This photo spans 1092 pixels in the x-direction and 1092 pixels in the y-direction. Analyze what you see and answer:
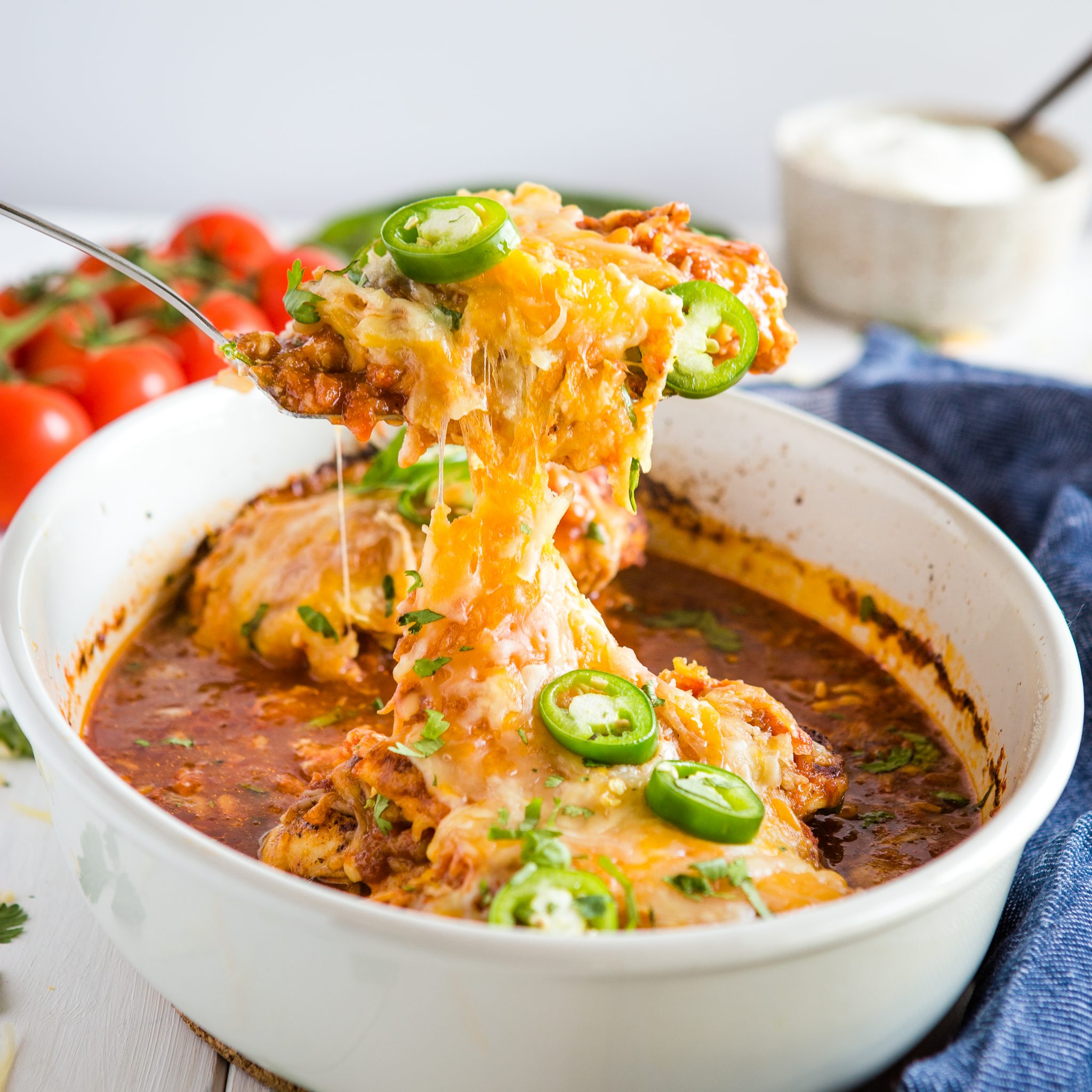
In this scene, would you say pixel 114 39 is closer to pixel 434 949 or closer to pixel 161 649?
pixel 161 649

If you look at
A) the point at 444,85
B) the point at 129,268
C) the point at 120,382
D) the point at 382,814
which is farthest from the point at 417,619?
the point at 444,85

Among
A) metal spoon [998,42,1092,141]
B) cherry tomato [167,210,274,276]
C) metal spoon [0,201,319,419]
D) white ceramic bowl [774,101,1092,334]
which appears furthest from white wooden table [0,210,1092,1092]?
metal spoon [998,42,1092,141]

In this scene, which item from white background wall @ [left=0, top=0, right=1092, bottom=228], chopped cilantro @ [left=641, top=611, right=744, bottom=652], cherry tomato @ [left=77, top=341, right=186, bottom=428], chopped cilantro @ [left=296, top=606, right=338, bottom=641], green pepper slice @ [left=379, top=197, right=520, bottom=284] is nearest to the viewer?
green pepper slice @ [left=379, top=197, right=520, bottom=284]

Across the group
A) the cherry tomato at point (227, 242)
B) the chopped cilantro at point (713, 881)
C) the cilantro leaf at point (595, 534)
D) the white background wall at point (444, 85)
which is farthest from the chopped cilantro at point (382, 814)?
the white background wall at point (444, 85)

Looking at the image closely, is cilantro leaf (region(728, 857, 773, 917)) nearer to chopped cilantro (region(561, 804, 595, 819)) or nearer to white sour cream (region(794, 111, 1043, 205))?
chopped cilantro (region(561, 804, 595, 819))

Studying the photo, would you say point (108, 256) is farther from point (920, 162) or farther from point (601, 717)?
point (920, 162)

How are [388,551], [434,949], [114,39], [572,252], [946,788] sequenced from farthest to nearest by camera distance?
[114,39], [388,551], [946,788], [572,252], [434,949]

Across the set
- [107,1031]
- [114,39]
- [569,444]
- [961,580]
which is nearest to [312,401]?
[569,444]
